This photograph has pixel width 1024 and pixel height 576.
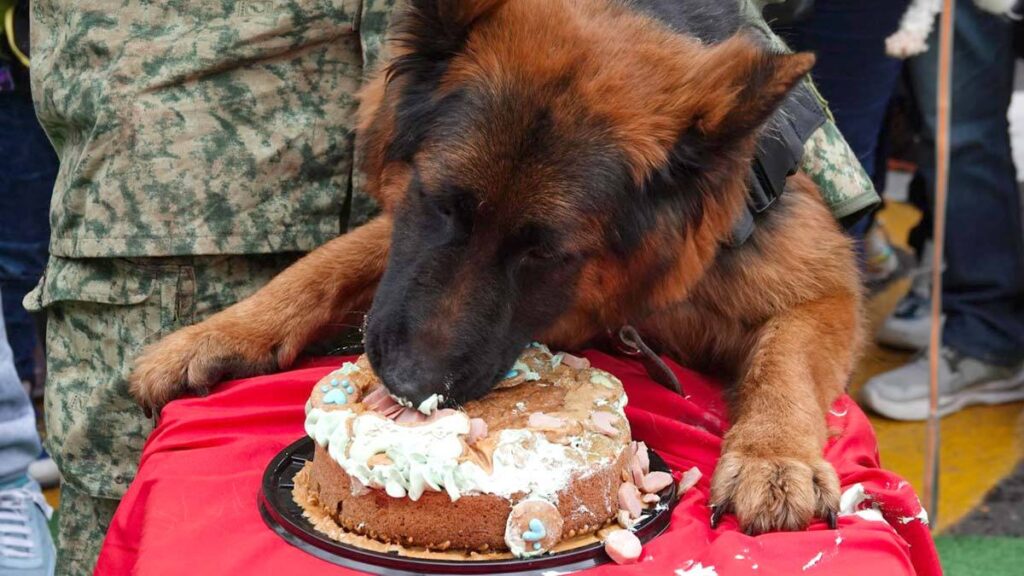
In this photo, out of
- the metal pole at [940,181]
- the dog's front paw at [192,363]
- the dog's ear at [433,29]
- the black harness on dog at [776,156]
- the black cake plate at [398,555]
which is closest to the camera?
the black cake plate at [398,555]

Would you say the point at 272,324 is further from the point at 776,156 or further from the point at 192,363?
the point at 776,156

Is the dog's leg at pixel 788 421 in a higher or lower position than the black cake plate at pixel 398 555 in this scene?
higher

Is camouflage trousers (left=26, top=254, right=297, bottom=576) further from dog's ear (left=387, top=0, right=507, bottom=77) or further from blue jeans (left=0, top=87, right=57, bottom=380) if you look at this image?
blue jeans (left=0, top=87, right=57, bottom=380)

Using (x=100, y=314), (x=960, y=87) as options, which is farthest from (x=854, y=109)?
(x=100, y=314)

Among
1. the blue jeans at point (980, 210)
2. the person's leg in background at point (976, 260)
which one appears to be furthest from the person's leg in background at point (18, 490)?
the blue jeans at point (980, 210)

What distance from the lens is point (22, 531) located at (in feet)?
12.0

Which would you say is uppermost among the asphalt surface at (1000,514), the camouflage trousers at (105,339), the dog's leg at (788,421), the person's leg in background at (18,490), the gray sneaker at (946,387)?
the dog's leg at (788,421)

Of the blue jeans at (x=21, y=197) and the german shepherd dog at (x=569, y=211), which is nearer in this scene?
the german shepherd dog at (x=569, y=211)

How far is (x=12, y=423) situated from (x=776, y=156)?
2.49m

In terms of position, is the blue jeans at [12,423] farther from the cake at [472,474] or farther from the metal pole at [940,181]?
the metal pole at [940,181]

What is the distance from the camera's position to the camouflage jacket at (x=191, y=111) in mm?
3064

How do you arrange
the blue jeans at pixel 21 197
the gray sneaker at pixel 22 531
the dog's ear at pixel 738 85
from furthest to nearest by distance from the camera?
the blue jeans at pixel 21 197, the gray sneaker at pixel 22 531, the dog's ear at pixel 738 85

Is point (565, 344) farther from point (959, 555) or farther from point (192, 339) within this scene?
point (959, 555)

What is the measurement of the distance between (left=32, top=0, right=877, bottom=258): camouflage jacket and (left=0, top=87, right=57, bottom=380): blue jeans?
6.11ft
